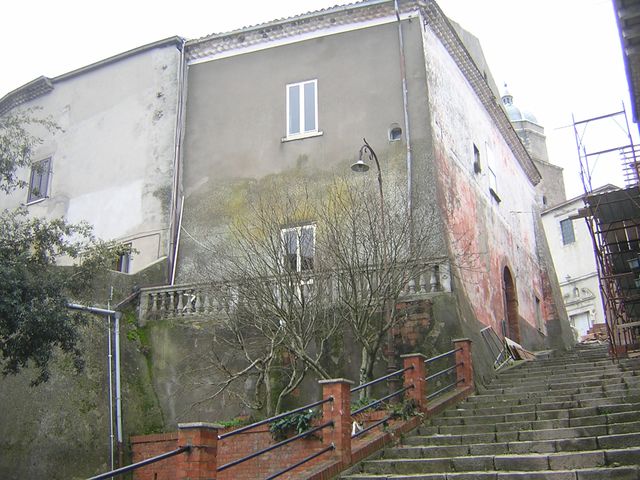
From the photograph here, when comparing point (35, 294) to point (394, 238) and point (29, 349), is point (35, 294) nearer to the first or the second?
point (29, 349)

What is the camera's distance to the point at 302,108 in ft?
59.9

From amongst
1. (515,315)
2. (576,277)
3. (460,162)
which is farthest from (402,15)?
(576,277)

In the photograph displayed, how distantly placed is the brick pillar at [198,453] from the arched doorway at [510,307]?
46.6ft

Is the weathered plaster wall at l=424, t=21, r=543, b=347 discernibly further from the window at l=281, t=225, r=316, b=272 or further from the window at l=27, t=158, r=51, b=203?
the window at l=27, t=158, r=51, b=203

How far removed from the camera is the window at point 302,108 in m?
18.0

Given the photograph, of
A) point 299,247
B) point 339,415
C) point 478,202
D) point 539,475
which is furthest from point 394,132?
point 539,475

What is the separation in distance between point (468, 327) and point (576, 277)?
1026 inches

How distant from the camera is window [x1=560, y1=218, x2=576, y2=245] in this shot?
129ft

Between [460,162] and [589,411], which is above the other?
[460,162]

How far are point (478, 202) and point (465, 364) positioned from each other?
7.73 meters

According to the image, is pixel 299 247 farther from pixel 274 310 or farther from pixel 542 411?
pixel 542 411

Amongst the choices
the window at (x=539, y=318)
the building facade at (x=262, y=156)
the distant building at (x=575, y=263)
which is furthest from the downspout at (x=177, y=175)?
the distant building at (x=575, y=263)

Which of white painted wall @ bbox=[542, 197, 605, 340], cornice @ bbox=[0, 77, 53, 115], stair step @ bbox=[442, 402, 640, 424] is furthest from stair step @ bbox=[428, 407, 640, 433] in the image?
white painted wall @ bbox=[542, 197, 605, 340]

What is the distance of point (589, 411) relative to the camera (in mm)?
10391
